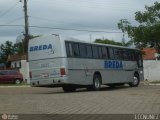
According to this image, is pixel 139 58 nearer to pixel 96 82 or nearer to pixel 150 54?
pixel 96 82

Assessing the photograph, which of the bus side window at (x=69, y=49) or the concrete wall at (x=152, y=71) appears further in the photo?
the concrete wall at (x=152, y=71)

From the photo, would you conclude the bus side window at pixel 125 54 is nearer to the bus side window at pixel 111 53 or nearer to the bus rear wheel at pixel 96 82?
the bus side window at pixel 111 53

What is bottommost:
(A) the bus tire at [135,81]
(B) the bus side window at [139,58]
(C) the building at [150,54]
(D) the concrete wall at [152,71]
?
(A) the bus tire at [135,81]

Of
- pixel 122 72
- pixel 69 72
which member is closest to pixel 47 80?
pixel 69 72

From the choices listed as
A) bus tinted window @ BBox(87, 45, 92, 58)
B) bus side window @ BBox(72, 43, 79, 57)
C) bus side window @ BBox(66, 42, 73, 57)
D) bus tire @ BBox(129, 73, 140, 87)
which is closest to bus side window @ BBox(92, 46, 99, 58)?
bus tinted window @ BBox(87, 45, 92, 58)

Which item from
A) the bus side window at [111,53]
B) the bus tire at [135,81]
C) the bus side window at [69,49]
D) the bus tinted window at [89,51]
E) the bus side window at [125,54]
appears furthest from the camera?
the bus tire at [135,81]

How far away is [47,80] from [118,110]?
40.6 feet

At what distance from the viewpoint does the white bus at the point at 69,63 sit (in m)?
27.0

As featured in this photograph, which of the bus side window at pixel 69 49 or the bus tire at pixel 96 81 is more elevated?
the bus side window at pixel 69 49

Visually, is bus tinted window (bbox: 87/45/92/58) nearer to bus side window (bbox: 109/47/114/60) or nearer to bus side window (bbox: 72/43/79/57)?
bus side window (bbox: 72/43/79/57)

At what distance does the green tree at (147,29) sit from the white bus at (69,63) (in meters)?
11.2

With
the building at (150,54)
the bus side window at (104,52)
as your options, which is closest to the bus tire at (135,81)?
the bus side window at (104,52)

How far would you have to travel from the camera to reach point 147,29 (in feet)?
139

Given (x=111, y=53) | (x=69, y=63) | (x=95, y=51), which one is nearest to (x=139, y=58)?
(x=111, y=53)
